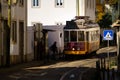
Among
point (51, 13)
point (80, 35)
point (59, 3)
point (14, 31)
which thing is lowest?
point (80, 35)

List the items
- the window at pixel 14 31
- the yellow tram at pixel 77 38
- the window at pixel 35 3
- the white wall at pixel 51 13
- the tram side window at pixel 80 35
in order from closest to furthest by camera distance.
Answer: the window at pixel 14 31 < the yellow tram at pixel 77 38 < the tram side window at pixel 80 35 < the white wall at pixel 51 13 < the window at pixel 35 3

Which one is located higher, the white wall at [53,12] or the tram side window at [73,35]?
the white wall at [53,12]

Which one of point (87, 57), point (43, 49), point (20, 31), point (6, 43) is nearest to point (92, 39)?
point (87, 57)

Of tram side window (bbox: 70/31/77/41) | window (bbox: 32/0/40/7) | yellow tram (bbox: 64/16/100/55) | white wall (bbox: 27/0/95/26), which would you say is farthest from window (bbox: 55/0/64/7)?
tram side window (bbox: 70/31/77/41)

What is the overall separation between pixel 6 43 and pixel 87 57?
14.6m

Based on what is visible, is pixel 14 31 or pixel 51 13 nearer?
Result: pixel 14 31

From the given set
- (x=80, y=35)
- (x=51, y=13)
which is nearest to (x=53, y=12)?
(x=51, y=13)

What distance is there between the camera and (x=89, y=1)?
78.4 metres

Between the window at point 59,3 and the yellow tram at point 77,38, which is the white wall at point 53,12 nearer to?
the window at point 59,3

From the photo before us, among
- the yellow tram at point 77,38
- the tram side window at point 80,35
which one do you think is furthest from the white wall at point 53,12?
the tram side window at point 80,35

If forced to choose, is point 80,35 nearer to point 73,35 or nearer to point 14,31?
point 73,35

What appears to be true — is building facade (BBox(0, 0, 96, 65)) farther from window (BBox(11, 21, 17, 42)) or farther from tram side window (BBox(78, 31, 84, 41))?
tram side window (BBox(78, 31, 84, 41))

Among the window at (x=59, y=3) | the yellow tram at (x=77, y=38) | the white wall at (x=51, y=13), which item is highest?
the window at (x=59, y=3)

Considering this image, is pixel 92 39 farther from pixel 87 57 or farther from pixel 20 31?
pixel 20 31
